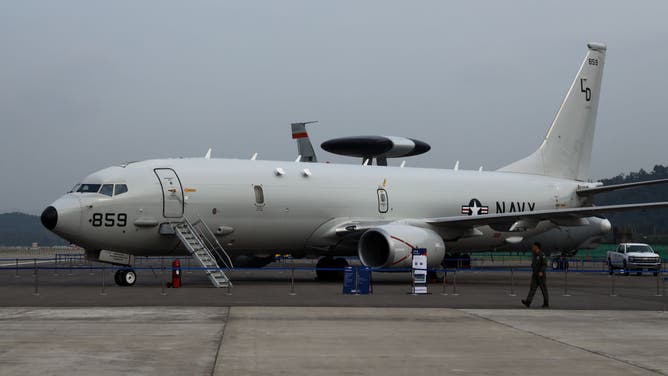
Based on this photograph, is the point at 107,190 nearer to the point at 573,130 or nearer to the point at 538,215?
the point at 538,215

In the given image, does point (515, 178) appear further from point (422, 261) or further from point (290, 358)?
point (290, 358)

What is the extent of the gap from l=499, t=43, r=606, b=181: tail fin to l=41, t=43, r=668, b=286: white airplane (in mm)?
1958

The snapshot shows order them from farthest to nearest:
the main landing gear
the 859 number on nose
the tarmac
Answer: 1. the main landing gear
2. the 859 number on nose
3. the tarmac

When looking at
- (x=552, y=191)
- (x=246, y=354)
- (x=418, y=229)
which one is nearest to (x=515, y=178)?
(x=552, y=191)

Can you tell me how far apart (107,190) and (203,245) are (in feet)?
9.88

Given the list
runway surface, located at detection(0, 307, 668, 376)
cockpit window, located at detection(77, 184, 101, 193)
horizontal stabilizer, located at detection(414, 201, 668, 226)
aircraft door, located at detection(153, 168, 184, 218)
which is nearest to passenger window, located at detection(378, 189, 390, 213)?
horizontal stabilizer, located at detection(414, 201, 668, 226)

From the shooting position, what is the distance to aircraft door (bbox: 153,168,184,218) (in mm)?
24734

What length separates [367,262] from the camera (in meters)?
26.6

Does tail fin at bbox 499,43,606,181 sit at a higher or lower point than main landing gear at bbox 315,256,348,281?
higher

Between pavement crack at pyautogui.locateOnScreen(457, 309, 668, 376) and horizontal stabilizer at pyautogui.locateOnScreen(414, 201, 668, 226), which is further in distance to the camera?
horizontal stabilizer at pyautogui.locateOnScreen(414, 201, 668, 226)

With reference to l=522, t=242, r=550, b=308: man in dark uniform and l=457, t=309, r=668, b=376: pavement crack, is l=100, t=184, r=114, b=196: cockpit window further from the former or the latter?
l=457, t=309, r=668, b=376: pavement crack

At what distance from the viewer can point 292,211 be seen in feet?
88.3

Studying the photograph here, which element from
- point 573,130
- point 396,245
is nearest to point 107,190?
point 396,245

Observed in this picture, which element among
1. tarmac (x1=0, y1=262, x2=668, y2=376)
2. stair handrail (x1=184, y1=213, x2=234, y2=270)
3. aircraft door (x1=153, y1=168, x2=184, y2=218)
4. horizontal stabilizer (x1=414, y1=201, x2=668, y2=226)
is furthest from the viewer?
horizontal stabilizer (x1=414, y1=201, x2=668, y2=226)
